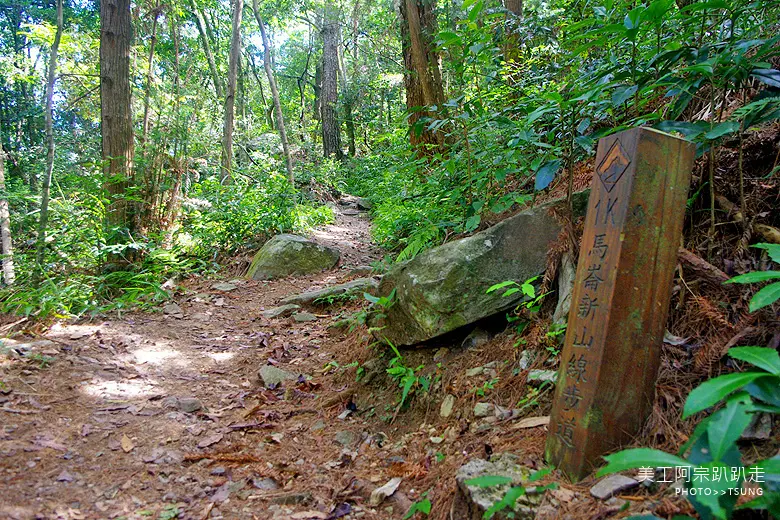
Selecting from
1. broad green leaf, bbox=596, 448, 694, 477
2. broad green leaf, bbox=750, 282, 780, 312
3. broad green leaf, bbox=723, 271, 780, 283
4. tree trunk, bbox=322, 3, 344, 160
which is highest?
tree trunk, bbox=322, 3, 344, 160

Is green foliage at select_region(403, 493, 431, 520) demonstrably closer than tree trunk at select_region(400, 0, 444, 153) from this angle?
Yes

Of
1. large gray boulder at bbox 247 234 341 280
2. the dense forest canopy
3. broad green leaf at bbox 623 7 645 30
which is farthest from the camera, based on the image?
large gray boulder at bbox 247 234 341 280

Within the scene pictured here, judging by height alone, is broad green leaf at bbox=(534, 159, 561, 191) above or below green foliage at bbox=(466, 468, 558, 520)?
above

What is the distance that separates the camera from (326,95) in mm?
15844

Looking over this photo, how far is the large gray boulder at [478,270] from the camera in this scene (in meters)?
3.14

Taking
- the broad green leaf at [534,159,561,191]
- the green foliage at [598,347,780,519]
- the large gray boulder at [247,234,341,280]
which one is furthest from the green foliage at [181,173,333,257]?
the green foliage at [598,347,780,519]

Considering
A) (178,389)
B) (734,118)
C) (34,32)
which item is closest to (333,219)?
(34,32)

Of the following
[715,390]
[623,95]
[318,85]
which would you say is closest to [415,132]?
[623,95]

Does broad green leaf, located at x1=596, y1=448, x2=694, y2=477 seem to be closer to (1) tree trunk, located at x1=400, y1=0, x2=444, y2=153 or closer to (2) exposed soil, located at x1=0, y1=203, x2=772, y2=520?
(2) exposed soil, located at x1=0, y1=203, x2=772, y2=520

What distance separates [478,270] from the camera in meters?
3.17

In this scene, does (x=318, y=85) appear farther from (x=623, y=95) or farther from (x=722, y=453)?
(x=722, y=453)

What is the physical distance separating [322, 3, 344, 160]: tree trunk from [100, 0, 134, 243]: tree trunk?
9.52 m

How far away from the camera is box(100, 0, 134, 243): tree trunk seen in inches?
258

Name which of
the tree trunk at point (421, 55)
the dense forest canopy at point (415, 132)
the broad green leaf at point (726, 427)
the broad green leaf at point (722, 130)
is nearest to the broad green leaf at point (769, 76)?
the dense forest canopy at point (415, 132)
